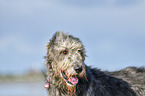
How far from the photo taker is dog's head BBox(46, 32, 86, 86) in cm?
Result: 754

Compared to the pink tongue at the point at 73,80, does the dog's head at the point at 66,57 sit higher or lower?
higher

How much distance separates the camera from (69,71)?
749 centimetres

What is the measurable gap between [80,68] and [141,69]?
131 inches

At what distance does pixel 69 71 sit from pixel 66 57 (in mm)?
430

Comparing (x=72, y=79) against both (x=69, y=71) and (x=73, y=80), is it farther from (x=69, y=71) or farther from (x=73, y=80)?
(x=69, y=71)

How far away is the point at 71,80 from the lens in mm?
7637

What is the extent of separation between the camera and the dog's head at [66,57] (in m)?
7.54

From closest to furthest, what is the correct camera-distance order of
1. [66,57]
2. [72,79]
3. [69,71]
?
[69,71]
[72,79]
[66,57]

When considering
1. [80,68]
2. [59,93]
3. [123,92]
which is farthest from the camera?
[123,92]

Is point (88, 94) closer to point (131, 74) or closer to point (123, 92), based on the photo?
point (123, 92)

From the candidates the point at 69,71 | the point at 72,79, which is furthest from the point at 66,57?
the point at 72,79

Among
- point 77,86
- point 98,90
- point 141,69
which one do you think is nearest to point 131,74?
point 141,69

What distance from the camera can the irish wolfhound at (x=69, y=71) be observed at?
7.60 metres

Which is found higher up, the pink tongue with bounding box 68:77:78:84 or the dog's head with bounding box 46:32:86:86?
the dog's head with bounding box 46:32:86:86
